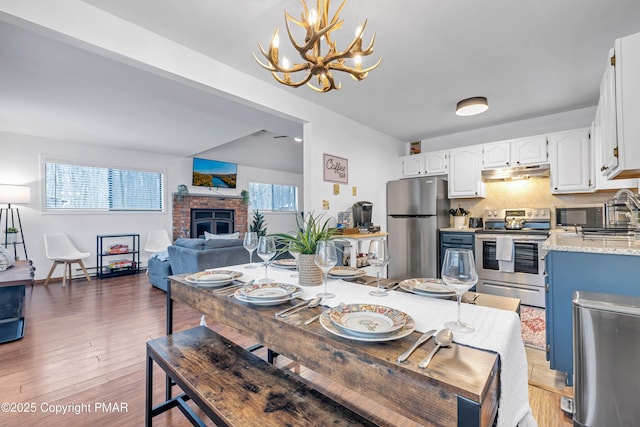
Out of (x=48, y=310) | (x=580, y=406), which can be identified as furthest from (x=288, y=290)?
(x=48, y=310)

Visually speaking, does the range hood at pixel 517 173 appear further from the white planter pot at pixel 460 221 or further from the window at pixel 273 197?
the window at pixel 273 197

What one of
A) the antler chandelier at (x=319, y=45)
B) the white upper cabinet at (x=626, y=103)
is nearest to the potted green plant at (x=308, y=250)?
the antler chandelier at (x=319, y=45)

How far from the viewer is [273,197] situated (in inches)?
316

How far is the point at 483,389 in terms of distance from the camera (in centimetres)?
58

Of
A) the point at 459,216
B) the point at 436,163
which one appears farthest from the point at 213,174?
the point at 459,216

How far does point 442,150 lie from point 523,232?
166 centimetres

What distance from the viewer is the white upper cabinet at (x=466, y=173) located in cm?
411

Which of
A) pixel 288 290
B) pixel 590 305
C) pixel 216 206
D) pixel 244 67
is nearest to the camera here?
pixel 288 290

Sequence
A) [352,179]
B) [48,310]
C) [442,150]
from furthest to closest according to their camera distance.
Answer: [442,150]
[352,179]
[48,310]

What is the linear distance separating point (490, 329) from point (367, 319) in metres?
0.36

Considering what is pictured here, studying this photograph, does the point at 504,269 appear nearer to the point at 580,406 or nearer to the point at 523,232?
the point at 523,232

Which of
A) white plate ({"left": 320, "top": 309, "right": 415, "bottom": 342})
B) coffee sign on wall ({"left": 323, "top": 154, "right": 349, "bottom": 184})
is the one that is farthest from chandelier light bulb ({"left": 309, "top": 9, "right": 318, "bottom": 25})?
coffee sign on wall ({"left": 323, "top": 154, "right": 349, "bottom": 184})

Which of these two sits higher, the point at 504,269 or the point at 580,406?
the point at 504,269

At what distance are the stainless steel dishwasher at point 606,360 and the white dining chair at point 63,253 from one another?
6.01m
